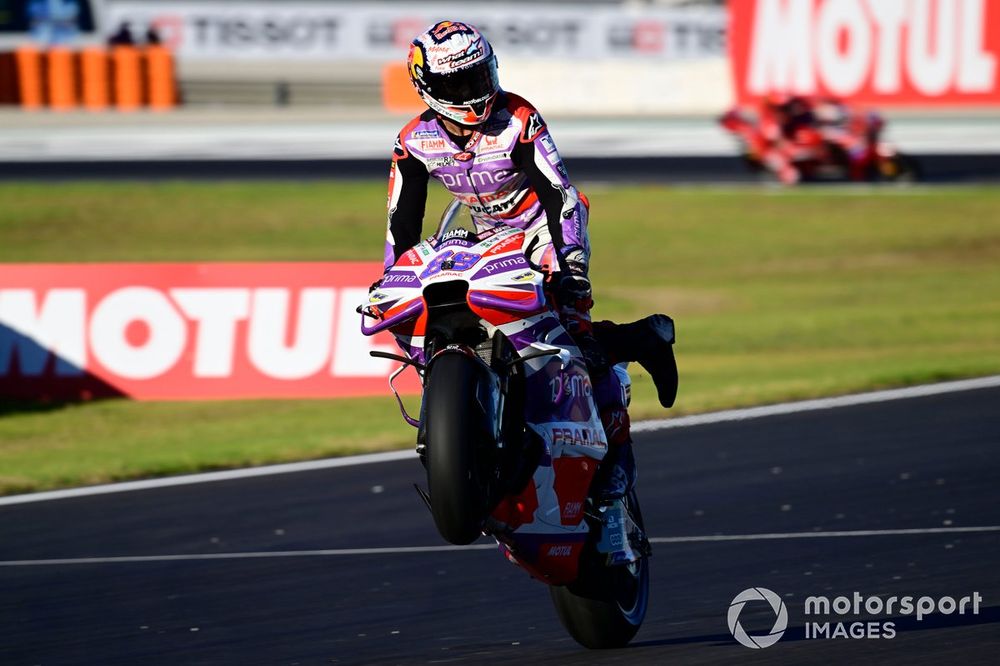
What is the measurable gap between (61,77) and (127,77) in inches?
61.8

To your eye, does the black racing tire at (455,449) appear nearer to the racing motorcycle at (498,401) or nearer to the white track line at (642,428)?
the racing motorcycle at (498,401)

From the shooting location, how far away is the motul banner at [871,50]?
32.1 metres

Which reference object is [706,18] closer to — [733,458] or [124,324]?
[124,324]

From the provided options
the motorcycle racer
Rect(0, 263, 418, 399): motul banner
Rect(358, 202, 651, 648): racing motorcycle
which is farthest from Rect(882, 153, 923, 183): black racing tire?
Rect(358, 202, 651, 648): racing motorcycle

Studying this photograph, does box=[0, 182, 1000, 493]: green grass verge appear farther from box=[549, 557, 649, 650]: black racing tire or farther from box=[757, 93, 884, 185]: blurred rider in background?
box=[549, 557, 649, 650]: black racing tire

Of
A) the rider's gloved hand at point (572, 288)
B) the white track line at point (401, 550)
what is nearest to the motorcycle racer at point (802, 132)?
the white track line at point (401, 550)

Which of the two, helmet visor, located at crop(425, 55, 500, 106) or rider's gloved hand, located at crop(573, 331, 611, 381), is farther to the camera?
rider's gloved hand, located at crop(573, 331, 611, 381)

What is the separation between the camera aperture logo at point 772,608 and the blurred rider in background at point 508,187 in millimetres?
678

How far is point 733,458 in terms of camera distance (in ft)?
31.3

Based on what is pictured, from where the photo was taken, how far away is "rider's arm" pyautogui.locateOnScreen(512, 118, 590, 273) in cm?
552

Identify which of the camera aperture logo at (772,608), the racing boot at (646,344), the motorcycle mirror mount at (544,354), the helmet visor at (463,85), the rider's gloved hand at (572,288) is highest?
the helmet visor at (463,85)

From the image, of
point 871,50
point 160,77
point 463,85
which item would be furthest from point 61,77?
point 463,85

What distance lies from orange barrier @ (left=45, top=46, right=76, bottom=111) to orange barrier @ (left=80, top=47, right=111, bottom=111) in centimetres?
26

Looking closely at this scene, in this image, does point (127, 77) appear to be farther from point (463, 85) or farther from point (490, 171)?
point (463, 85)
